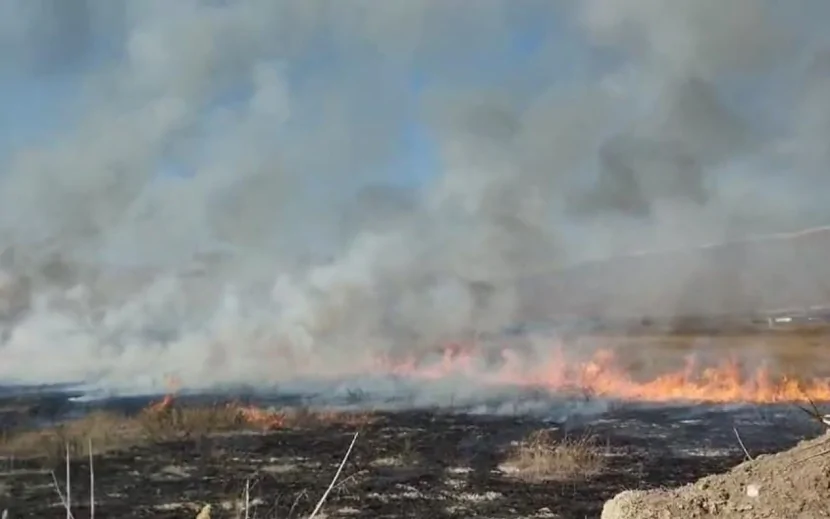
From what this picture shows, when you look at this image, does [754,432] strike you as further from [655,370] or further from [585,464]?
[585,464]

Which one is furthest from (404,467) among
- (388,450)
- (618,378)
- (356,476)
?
(618,378)

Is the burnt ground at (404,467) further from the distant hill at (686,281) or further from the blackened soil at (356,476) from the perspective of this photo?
the distant hill at (686,281)

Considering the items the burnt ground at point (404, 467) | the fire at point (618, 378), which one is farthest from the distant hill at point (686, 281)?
the burnt ground at point (404, 467)

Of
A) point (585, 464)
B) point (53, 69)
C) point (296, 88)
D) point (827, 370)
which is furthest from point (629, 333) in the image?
point (53, 69)

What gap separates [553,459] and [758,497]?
103cm

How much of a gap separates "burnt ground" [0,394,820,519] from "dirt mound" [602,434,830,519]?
0.62 meters

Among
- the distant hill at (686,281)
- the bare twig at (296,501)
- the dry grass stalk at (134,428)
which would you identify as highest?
the distant hill at (686,281)

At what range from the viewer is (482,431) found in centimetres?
Answer: 388

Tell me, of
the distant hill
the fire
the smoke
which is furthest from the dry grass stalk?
the distant hill

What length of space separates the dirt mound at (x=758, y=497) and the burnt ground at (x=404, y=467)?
620 mm

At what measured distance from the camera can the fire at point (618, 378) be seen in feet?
12.8

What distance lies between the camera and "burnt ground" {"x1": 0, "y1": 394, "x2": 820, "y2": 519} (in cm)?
367

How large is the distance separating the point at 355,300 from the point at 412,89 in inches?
37.8

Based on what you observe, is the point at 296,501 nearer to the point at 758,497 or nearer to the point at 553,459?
the point at 553,459
